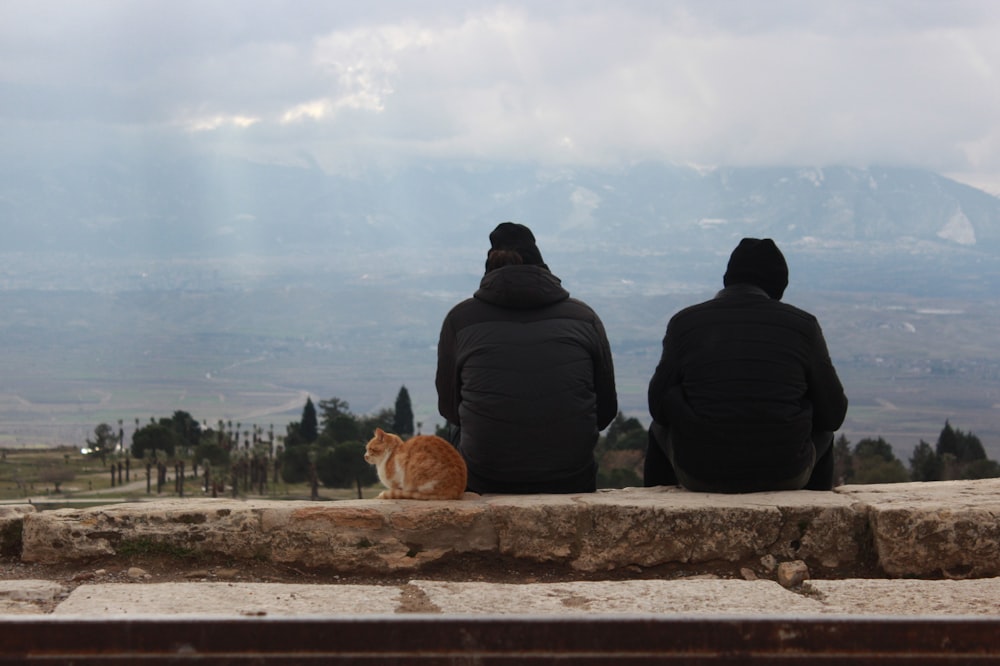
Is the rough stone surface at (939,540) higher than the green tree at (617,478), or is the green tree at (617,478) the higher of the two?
the rough stone surface at (939,540)

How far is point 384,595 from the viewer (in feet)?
20.1

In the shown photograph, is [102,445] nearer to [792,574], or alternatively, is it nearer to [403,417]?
[403,417]

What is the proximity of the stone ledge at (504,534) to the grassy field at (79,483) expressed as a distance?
59229 millimetres

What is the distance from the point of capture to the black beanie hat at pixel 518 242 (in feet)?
27.3

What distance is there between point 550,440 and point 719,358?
3.81 ft

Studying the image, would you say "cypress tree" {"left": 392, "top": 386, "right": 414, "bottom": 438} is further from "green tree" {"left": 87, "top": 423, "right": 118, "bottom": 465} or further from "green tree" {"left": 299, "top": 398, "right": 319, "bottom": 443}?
"green tree" {"left": 87, "top": 423, "right": 118, "bottom": 465}

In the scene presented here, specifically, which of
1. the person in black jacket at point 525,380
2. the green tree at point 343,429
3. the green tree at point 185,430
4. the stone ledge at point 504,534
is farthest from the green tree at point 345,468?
the stone ledge at point 504,534

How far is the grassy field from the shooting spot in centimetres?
7650

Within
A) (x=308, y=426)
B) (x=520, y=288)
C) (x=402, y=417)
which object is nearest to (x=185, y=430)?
(x=308, y=426)
